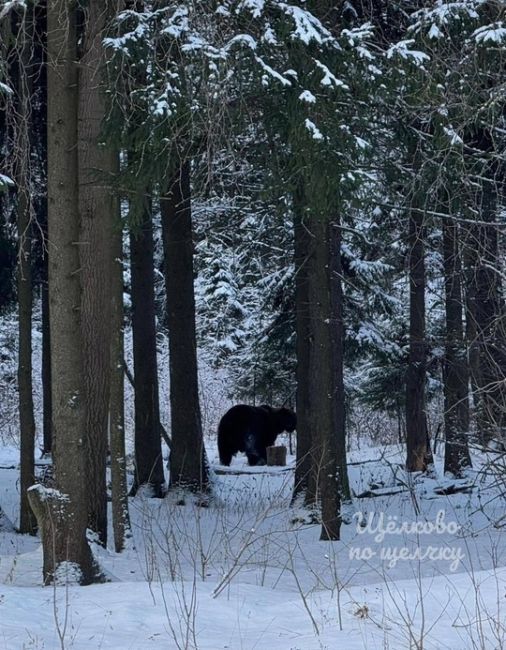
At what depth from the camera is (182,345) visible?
13492 millimetres

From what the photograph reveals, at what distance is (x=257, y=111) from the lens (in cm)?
898

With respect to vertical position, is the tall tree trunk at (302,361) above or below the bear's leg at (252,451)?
above

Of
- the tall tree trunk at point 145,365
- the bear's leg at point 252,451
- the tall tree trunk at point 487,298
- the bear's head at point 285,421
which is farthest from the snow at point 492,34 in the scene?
the bear's head at point 285,421

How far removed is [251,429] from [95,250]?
40.2 feet

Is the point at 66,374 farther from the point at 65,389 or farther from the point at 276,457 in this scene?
the point at 276,457

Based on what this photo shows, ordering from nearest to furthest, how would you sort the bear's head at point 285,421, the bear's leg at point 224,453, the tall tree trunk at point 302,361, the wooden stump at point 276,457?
1. the tall tree trunk at point 302,361
2. the wooden stump at point 276,457
3. the bear's leg at point 224,453
4. the bear's head at point 285,421

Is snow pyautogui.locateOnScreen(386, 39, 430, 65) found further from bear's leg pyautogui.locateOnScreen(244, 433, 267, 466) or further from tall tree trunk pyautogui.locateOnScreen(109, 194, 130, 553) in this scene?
bear's leg pyautogui.locateOnScreen(244, 433, 267, 466)

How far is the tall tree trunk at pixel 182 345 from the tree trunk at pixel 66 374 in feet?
20.0

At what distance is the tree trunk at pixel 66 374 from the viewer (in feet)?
22.6

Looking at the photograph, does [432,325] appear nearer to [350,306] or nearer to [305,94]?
[350,306]

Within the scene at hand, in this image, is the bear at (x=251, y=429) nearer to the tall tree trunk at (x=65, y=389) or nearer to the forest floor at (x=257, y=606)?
the forest floor at (x=257, y=606)

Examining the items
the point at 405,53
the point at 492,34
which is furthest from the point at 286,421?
the point at 492,34

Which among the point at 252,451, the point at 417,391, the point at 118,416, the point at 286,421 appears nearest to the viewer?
the point at 118,416

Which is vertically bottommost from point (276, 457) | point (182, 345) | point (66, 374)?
point (276, 457)
